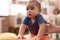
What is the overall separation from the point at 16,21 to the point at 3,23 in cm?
28

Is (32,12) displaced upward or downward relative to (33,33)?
upward

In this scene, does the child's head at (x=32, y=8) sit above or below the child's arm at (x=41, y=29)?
above

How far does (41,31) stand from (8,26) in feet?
6.97

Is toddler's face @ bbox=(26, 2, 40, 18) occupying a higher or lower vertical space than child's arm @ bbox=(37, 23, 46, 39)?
higher

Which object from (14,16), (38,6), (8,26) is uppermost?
(38,6)

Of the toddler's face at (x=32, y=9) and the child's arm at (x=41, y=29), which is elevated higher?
the toddler's face at (x=32, y=9)

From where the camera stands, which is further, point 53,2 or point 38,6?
point 53,2

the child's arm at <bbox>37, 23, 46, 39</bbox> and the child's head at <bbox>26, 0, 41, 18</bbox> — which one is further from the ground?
the child's head at <bbox>26, 0, 41, 18</bbox>

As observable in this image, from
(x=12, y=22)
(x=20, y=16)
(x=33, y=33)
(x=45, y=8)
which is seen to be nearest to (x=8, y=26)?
(x=12, y=22)

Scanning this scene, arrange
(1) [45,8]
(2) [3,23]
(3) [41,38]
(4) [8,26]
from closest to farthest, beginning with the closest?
(3) [41,38] < (1) [45,8] < (2) [3,23] < (4) [8,26]

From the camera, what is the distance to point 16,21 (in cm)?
271

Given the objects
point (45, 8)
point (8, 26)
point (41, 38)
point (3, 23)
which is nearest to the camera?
point (41, 38)

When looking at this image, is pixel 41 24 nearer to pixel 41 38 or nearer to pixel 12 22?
pixel 41 38

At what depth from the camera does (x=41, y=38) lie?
2.02 ft
